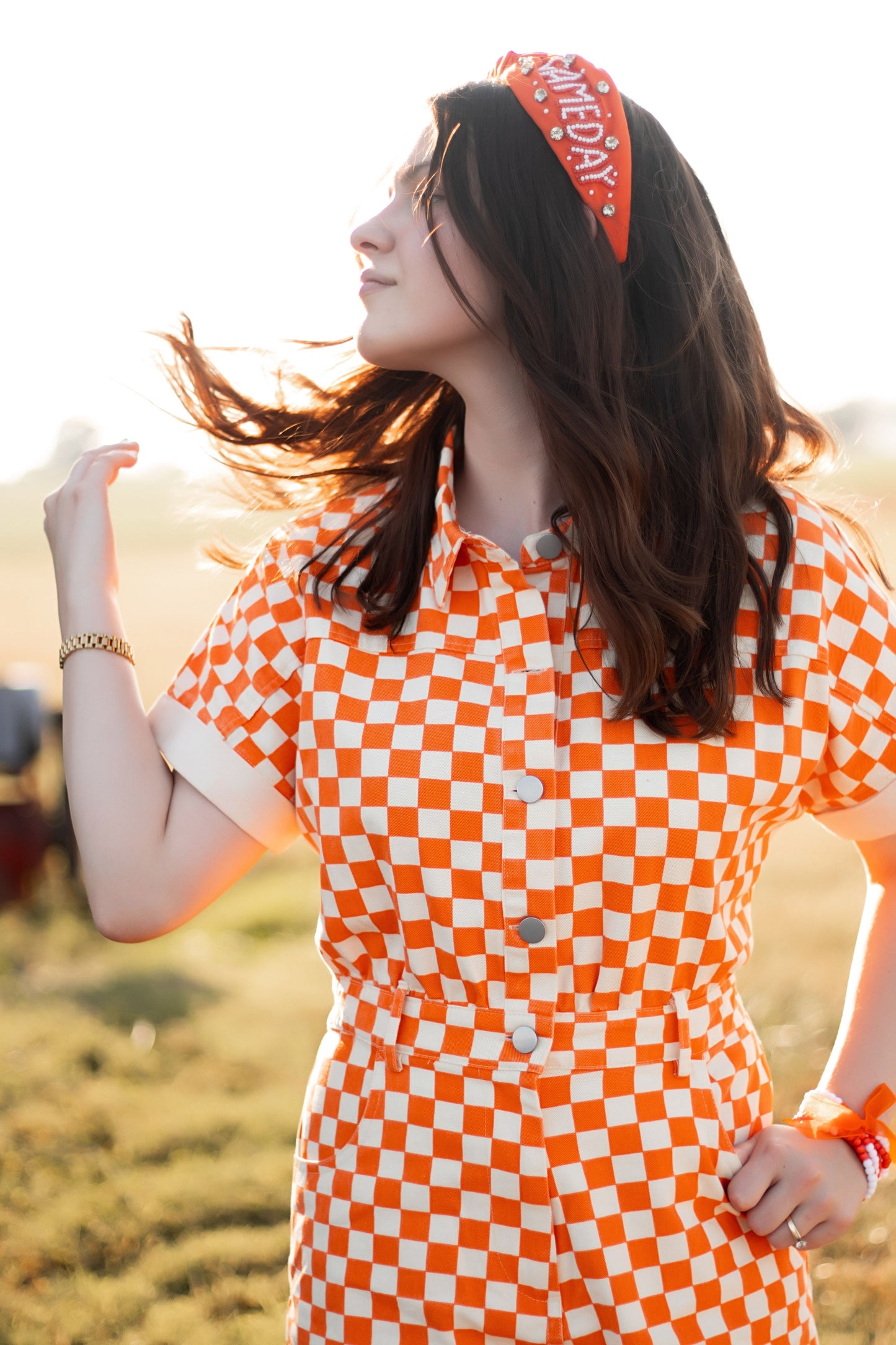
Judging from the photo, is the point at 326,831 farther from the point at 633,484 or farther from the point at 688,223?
the point at 688,223

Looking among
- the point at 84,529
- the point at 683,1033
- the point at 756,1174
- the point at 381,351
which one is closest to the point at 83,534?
the point at 84,529

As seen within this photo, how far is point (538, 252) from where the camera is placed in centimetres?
129

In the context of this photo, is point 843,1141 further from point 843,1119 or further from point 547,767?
point 547,767

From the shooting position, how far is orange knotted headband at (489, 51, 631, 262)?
129cm

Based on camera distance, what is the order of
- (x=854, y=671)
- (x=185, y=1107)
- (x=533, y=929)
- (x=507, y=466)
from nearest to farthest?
(x=533, y=929) → (x=854, y=671) → (x=507, y=466) → (x=185, y=1107)

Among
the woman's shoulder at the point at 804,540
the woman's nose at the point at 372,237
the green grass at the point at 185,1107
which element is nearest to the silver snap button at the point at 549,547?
the woman's shoulder at the point at 804,540

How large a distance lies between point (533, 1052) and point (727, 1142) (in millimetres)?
249

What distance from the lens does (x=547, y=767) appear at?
1222mm

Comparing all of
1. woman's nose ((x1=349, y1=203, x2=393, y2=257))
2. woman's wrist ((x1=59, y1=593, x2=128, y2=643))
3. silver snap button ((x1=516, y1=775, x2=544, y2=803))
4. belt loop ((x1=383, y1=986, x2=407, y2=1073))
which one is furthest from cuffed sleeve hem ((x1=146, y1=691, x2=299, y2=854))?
woman's nose ((x1=349, y1=203, x2=393, y2=257))

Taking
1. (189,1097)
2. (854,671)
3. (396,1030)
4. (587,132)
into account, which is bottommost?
(189,1097)

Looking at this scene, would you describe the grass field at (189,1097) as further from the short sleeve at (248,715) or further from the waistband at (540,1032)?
the waistband at (540,1032)

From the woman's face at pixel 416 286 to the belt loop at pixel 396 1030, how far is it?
0.70 metres

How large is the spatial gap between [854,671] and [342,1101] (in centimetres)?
73

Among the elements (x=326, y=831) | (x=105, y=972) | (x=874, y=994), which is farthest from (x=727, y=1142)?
(x=105, y=972)
